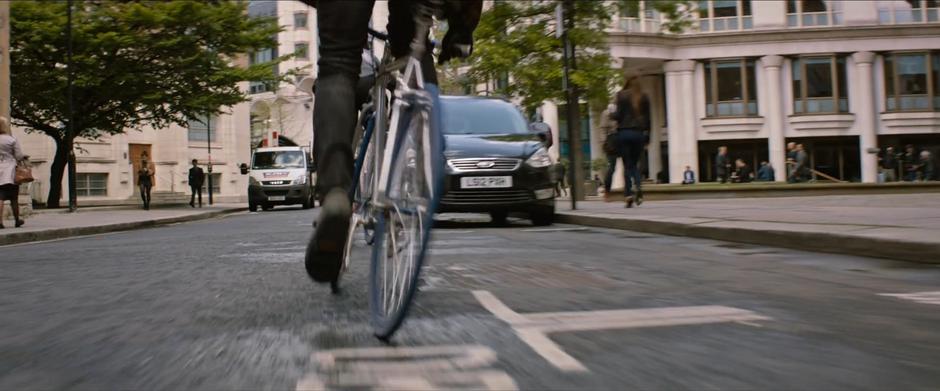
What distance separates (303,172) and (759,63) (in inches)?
992

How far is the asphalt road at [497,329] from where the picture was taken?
6.50 feet

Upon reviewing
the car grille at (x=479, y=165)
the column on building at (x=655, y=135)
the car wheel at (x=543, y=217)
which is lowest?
the car wheel at (x=543, y=217)

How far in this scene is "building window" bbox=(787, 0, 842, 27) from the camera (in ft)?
131

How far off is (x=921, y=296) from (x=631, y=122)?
31.9ft

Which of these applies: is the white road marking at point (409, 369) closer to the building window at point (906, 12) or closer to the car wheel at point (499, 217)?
the car wheel at point (499, 217)

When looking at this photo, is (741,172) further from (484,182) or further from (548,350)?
(548,350)

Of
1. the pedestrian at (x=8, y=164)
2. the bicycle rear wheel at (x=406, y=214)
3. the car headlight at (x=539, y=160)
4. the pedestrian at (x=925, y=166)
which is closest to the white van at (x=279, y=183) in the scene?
the pedestrian at (x=8, y=164)

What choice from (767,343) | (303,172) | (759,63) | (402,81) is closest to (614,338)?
(767,343)

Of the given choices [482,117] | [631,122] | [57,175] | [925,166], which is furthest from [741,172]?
[482,117]

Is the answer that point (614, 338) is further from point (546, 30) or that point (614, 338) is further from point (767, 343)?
point (546, 30)

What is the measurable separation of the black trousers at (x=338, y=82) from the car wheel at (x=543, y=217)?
827 centimetres

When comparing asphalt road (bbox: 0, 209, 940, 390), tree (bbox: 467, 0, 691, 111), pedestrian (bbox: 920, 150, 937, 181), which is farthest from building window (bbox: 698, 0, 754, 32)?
asphalt road (bbox: 0, 209, 940, 390)

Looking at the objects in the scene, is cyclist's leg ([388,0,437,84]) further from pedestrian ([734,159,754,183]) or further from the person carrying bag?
pedestrian ([734,159,754,183])

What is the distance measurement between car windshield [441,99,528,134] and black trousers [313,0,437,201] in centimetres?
831
